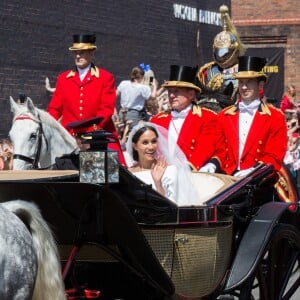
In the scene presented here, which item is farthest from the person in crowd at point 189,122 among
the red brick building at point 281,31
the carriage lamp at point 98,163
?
the red brick building at point 281,31

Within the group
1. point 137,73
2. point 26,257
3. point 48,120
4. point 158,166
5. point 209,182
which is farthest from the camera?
point 137,73

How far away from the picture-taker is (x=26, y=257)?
378cm

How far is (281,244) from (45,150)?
206 centimetres

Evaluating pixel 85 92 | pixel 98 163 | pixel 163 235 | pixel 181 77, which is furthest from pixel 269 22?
pixel 98 163

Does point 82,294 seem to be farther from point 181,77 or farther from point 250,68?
point 250,68

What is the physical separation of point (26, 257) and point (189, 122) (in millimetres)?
3257

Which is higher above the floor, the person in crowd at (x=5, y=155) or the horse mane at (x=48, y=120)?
the horse mane at (x=48, y=120)

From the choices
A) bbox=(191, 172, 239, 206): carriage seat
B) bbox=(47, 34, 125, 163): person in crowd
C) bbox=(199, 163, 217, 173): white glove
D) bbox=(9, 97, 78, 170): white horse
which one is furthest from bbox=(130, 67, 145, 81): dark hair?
bbox=(191, 172, 239, 206): carriage seat

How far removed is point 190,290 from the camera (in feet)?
17.5

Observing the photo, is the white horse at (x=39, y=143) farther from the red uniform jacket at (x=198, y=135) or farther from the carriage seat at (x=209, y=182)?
the carriage seat at (x=209, y=182)

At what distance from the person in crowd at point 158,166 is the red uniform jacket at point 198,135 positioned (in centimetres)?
83

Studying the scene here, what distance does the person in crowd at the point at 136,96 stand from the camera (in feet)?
49.9

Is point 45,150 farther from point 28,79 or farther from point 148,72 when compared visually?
point 148,72

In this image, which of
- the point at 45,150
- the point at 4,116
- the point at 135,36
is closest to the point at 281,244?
the point at 45,150
